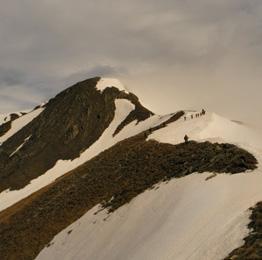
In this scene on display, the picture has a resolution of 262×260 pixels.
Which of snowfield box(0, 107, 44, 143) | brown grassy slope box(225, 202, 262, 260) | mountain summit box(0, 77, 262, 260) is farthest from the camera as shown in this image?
snowfield box(0, 107, 44, 143)

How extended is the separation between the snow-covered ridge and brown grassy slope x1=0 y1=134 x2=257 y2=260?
205ft

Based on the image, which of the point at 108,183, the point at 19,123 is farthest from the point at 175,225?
the point at 19,123

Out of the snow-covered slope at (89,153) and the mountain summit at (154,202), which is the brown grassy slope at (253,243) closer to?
the mountain summit at (154,202)

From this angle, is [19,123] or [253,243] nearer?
[253,243]

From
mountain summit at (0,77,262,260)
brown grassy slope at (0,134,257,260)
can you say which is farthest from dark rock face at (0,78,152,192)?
brown grassy slope at (0,134,257,260)

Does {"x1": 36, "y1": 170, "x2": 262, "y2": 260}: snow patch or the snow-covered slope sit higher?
the snow-covered slope

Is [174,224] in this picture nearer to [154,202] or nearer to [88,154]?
[154,202]

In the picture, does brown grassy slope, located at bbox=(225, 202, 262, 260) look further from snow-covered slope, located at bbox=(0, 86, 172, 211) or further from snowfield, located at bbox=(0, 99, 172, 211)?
snowfield, located at bbox=(0, 99, 172, 211)

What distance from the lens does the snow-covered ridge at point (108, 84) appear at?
126 meters

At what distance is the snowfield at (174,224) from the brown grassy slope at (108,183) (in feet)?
6.28

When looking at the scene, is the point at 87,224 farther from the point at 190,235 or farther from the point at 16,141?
the point at 16,141

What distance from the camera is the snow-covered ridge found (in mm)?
126000

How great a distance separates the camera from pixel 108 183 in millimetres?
53188

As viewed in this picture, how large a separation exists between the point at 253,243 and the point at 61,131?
96561 millimetres
